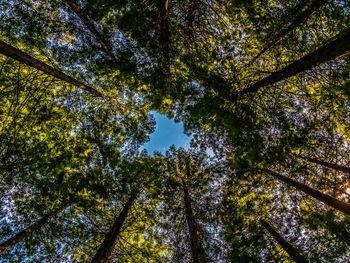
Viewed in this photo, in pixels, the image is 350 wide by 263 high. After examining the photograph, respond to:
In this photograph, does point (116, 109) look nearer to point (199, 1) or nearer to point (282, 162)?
point (199, 1)

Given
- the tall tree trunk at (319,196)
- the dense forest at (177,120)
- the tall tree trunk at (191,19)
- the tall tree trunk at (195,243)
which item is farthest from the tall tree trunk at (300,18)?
the tall tree trunk at (195,243)

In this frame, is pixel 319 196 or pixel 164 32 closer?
pixel 164 32

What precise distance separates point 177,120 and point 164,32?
4006mm

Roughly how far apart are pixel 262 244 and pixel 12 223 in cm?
1155

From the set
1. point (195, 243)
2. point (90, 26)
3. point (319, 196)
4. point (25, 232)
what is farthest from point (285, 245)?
point (90, 26)

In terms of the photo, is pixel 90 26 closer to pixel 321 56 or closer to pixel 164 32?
pixel 164 32

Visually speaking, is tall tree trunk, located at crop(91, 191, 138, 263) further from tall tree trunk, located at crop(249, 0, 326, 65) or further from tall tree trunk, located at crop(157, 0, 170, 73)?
tall tree trunk, located at crop(249, 0, 326, 65)

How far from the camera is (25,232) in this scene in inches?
265

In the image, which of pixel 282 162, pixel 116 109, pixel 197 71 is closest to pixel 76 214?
pixel 116 109

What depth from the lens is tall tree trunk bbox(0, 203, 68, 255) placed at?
607 centimetres

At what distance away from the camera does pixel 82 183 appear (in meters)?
6.46

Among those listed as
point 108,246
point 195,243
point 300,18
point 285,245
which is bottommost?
point 108,246

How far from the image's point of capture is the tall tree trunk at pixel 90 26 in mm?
5507

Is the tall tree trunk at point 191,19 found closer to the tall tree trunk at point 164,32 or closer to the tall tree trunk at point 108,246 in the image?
the tall tree trunk at point 164,32
